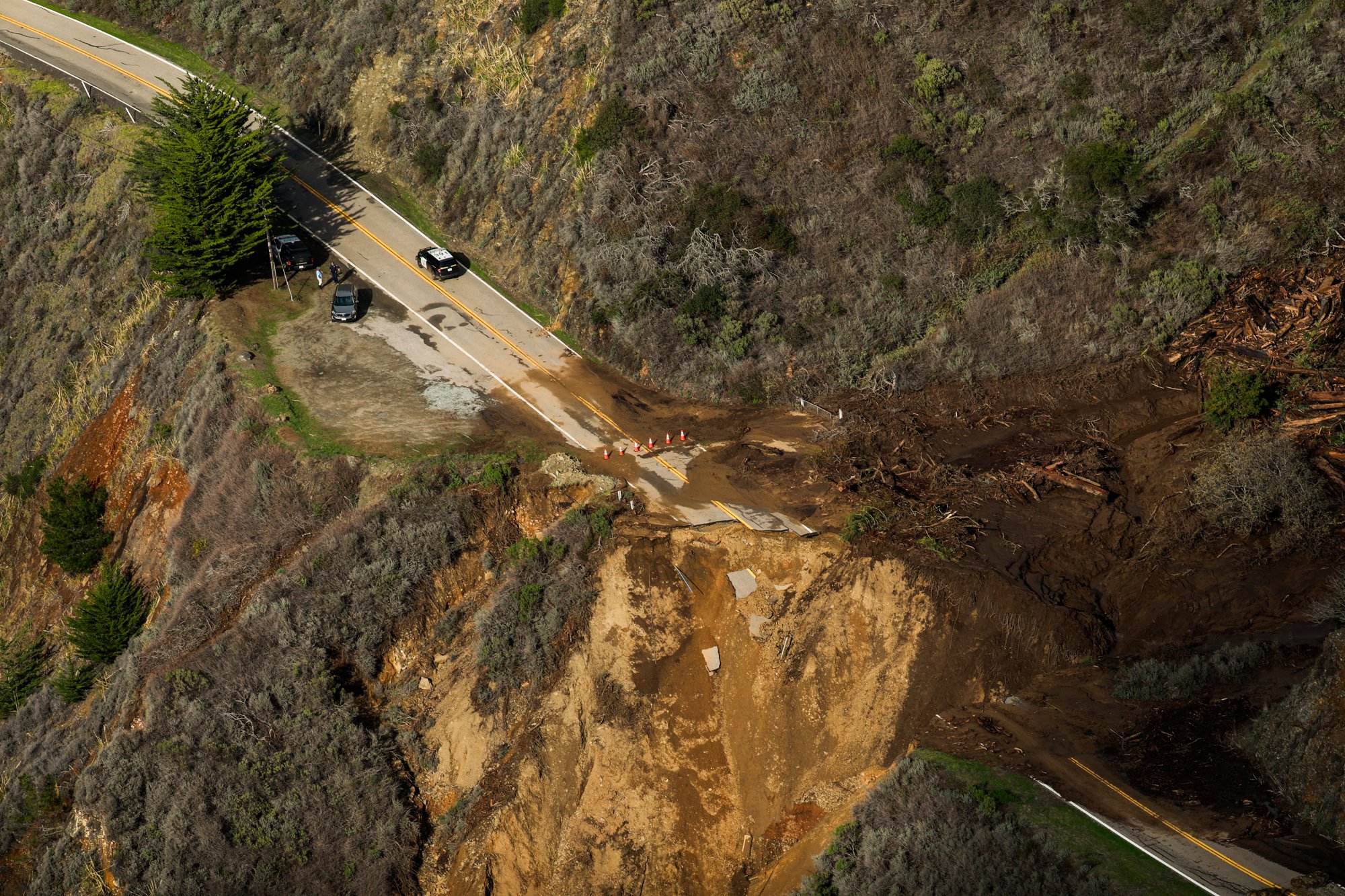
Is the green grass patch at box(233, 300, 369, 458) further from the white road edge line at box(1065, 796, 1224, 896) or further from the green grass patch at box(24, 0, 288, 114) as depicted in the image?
the white road edge line at box(1065, 796, 1224, 896)

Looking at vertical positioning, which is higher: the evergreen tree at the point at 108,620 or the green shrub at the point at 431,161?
the green shrub at the point at 431,161

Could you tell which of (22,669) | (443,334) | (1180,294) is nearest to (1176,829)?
(1180,294)

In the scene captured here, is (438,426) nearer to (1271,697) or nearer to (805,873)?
(805,873)

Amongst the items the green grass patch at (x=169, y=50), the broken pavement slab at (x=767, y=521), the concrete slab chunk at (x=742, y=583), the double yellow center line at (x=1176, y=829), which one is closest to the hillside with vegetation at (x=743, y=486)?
the concrete slab chunk at (x=742, y=583)

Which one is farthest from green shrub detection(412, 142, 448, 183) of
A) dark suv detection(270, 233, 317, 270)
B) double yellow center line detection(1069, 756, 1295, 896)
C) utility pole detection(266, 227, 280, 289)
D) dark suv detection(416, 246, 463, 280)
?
double yellow center line detection(1069, 756, 1295, 896)

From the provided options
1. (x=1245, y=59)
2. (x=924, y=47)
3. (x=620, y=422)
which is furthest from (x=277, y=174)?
(x=1245, y=59)

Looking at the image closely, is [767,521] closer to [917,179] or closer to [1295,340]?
[917,179]

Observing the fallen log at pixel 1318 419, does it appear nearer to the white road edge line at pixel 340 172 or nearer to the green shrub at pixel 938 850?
the green shrub at pixel 938 850
